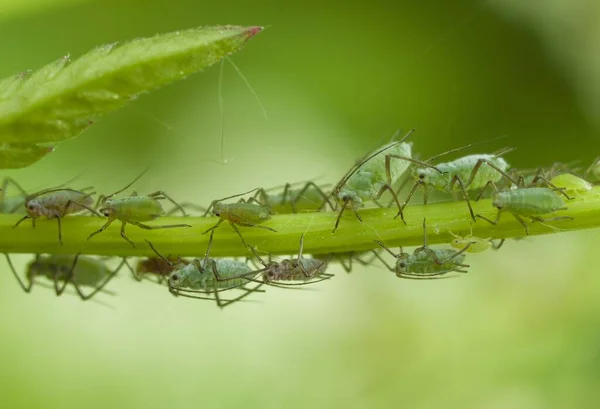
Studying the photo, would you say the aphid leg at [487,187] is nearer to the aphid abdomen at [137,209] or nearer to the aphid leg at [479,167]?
the aphid leg at [479,167]

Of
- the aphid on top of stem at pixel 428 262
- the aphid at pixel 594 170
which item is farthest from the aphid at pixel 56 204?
the aphid at pixel 594 170

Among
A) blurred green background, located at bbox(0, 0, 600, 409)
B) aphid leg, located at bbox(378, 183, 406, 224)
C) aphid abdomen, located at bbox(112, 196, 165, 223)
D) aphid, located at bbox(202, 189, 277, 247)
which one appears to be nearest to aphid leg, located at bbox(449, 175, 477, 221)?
aphid leg, located at bbox(378, 183, 406, 224)

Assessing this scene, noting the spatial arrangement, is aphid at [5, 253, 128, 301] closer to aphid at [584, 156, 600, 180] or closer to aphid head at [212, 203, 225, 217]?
aphid head at [212, 203, 225, 217]

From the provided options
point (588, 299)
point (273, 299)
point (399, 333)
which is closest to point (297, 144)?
point (273, 299)

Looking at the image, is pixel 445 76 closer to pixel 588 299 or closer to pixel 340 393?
pixel 588 299

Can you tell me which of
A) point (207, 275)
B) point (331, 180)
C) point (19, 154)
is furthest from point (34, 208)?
point (331, 180)
